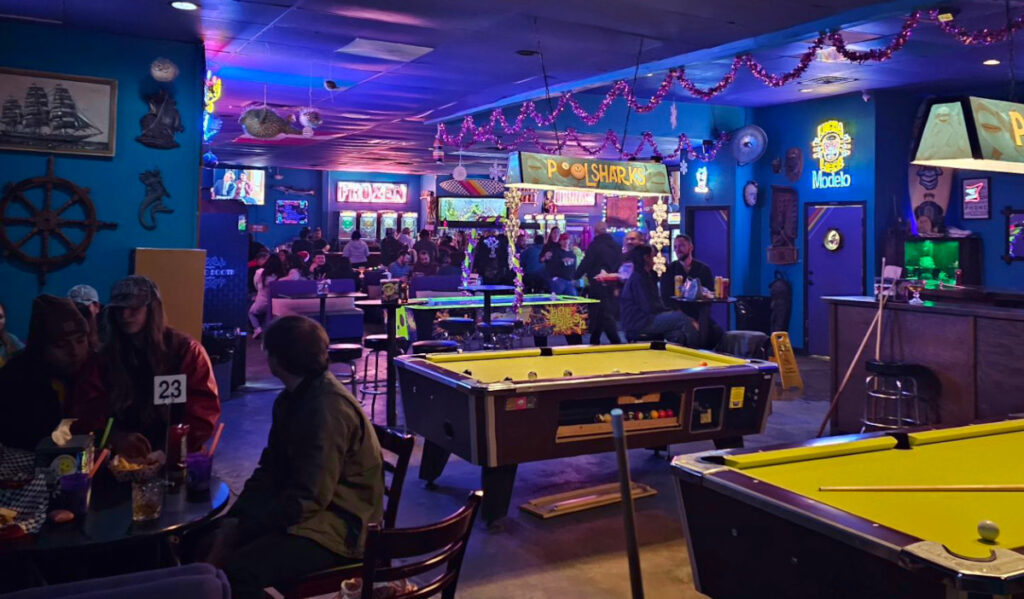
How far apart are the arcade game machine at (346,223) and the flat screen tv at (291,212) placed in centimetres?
97

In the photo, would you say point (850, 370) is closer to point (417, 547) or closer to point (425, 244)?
point (417, 547)

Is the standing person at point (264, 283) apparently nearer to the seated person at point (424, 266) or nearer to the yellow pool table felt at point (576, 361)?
the seated person at point (424, 266)

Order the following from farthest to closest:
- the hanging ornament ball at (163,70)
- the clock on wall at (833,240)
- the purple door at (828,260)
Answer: the clock on wall at (833,240)
the purple door at (828,260)
the hanging ornament ball at (163,70)

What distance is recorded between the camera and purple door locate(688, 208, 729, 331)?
11555 millimetres

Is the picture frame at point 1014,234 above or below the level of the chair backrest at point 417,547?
above

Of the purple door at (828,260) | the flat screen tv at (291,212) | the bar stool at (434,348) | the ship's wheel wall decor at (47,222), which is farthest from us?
the flat screen tv at (291,212)

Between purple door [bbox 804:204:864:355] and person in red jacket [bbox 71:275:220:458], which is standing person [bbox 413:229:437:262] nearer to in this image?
purple door [bbox 804:204:864:355]

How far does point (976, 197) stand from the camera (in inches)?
377

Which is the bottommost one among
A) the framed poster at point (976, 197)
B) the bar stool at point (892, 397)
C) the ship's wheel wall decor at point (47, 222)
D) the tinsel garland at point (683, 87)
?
the bar stool at point (892, 397)

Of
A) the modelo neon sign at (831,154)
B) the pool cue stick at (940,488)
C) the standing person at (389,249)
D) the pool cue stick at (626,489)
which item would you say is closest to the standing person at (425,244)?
the standing person at (389,249)

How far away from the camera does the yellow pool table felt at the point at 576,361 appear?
4762 millimetres

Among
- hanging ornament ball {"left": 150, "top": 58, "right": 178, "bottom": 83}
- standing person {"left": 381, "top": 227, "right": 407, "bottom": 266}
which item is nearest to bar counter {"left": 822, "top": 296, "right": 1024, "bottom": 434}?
hanging ornament ball {"left": 150, "top": 58, "right": 178, "bottom": 83}

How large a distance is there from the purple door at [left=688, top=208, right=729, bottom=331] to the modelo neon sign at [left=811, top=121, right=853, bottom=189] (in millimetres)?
1539

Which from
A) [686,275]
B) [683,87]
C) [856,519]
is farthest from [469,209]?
[856,519]
